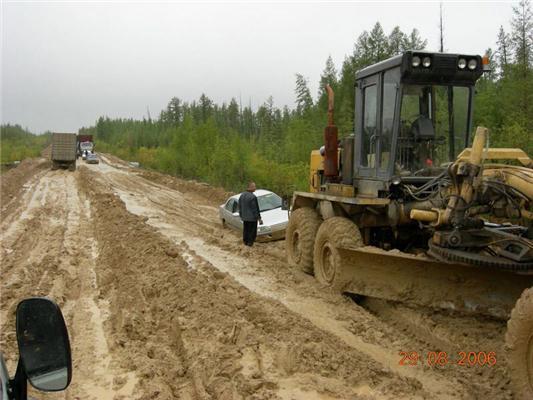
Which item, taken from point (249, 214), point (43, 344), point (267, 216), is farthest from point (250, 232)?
point (43, 344)

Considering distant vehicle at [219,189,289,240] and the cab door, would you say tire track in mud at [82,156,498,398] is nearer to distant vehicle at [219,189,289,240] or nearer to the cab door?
distant vehicle at [219,189,289,240]

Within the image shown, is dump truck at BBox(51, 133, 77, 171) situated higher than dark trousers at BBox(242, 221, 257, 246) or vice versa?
dump truck at BBox(51, 133, 77, 171)

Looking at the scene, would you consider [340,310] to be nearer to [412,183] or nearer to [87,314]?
[412,183]

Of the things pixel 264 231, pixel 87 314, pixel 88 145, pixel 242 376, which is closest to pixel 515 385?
pixel 242 376

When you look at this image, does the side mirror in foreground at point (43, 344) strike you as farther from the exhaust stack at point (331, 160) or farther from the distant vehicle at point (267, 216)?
the distant vehicle at point (267, 216)

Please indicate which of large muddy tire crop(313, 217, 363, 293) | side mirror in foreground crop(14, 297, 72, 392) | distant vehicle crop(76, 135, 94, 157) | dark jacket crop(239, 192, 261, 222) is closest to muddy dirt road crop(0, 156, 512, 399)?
large muddy tire crop(313, 217, 363, 293)

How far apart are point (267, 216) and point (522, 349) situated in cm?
979

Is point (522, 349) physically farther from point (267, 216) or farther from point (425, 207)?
point (267, 216)

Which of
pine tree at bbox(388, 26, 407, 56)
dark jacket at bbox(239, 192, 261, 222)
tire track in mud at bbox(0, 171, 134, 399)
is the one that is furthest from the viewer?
pine tree at bbox(388, 26, 407, 56)

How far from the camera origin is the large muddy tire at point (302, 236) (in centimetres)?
885

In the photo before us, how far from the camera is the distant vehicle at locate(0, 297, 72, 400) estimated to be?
6.79ft

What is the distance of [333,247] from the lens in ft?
24.2

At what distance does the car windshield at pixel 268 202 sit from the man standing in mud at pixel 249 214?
188cm
